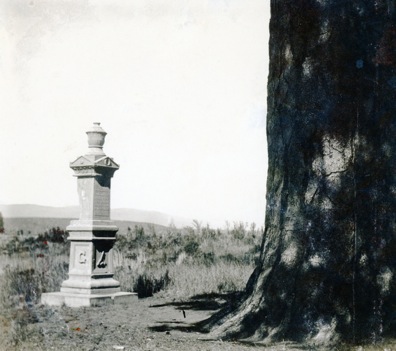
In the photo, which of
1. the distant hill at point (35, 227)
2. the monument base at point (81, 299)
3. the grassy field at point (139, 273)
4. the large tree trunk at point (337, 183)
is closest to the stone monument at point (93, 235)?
the monument base at point (81, 299)

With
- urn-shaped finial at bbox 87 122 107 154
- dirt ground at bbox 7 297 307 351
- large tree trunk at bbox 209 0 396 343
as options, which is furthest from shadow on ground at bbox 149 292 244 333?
urn-shaped finial at bbox 87 122 107 154

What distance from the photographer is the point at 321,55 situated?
19.4ft

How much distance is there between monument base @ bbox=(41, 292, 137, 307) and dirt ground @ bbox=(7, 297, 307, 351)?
20 cm

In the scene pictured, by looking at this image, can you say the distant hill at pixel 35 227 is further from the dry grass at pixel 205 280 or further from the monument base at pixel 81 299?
the monument base at pixel 81 299

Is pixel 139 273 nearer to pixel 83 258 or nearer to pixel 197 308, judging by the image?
pixel 83 258

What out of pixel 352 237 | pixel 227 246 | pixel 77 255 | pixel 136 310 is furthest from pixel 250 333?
pixel 227 246

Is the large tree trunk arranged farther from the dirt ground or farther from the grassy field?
the grassy field

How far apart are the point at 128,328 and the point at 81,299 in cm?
254

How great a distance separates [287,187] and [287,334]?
1490mm

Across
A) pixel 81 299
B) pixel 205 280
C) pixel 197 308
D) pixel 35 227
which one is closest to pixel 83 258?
pixel 81 299

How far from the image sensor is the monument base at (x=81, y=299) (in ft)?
31.4

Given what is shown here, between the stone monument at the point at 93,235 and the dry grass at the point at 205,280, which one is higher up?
the stone monument at the point at 93,235

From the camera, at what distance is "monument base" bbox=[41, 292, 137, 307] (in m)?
9.57

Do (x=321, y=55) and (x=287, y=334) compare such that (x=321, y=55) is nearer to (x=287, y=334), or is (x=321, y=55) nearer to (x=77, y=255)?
(x=287, y=334)
